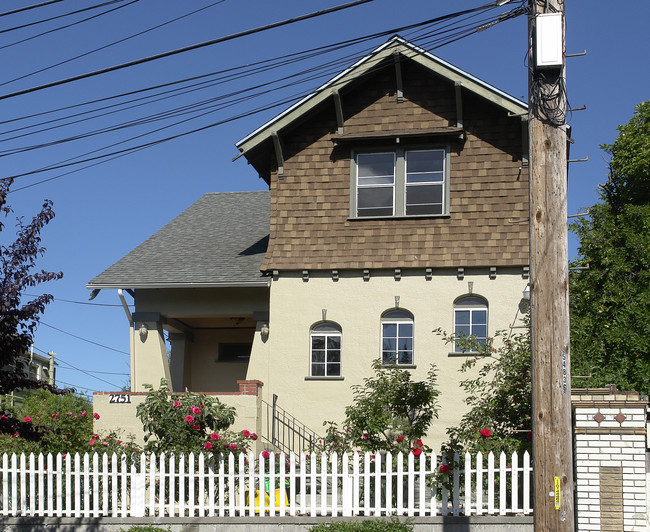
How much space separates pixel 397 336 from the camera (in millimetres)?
17625

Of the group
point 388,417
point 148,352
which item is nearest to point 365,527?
point 388,417

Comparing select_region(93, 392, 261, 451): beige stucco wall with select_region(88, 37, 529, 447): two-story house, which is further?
select_region(88, 37, 529, 447): two-story house

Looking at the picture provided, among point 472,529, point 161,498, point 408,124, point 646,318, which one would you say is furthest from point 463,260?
point 161,498

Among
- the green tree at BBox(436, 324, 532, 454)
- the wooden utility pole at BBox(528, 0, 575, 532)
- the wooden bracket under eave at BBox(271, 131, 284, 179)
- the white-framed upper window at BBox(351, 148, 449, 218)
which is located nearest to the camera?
the wooden utility pole at BBox(528, 0, 575, 532)

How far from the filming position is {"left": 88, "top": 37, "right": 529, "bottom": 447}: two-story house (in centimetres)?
1725

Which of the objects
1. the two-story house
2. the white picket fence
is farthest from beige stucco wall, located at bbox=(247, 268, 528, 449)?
the white picket fence

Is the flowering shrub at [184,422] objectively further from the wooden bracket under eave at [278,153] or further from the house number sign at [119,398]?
the wooden bracket under eave at [278,153]

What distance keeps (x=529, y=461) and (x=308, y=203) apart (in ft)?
28.0

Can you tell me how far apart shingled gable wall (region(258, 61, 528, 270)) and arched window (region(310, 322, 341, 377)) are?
1380 mm

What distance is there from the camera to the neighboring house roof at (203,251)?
1828 centimetres

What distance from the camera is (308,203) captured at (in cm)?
1822

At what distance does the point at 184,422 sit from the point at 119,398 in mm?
4605

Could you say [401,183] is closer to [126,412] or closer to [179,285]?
[179,285]

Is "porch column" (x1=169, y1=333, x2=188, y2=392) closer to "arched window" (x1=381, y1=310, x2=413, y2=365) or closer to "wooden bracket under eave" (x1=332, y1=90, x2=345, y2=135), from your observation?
"arched window" (x1=381, y1=310, x2=413, y2=365)
